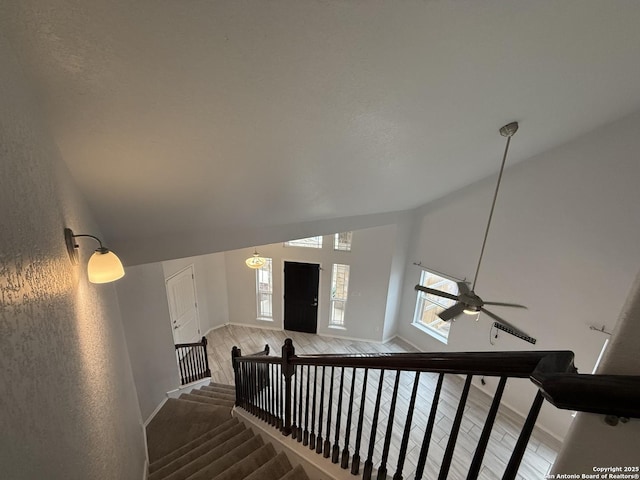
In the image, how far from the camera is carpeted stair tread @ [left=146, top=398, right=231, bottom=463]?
3.53m

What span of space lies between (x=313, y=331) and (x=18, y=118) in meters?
6.26

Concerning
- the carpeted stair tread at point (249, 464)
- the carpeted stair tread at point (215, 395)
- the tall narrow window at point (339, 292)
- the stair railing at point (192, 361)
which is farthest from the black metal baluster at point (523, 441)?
the tall narrow window at point (339, 292)

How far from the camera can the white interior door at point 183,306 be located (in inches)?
208

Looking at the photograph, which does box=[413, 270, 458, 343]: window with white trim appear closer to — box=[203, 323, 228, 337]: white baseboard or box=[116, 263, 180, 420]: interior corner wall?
box=[203, 323, 228, 337]: white baseboard

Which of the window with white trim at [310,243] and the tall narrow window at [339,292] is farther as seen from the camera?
the tall narrow window at [339,292]

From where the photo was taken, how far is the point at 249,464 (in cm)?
245

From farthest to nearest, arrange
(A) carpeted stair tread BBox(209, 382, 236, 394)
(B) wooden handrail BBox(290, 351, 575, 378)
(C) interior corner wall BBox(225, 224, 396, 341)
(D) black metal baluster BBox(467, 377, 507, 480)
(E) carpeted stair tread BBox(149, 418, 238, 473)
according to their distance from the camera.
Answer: (C) interior corner wall BBox(225, 224, 396, 341) < (A) carpeted stair tread BBox(209, 382, 236, 394) < (E) carpeted stair tread BBox(149, 418, 238, 473) < (D) black metal baluster BBox(467, 377, 507, 480) < (B) wooden handrail BBox(290, 351, 575, 378)

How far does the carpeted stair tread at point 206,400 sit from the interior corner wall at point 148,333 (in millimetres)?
261

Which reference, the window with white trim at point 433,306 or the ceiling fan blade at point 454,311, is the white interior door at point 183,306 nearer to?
the ceiling fan blade at point 454,311

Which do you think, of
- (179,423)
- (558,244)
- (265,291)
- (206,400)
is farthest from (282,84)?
(265,291)

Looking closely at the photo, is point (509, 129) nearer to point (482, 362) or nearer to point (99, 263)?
point (482, 362)

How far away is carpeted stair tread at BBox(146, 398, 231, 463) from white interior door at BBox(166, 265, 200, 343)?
1387 millimetres

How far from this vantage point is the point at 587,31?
154 cm

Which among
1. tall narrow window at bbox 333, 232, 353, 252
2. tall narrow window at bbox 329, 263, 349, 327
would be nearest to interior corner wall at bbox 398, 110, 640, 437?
tall narrow window at bbox 333, 232, 353, 252
